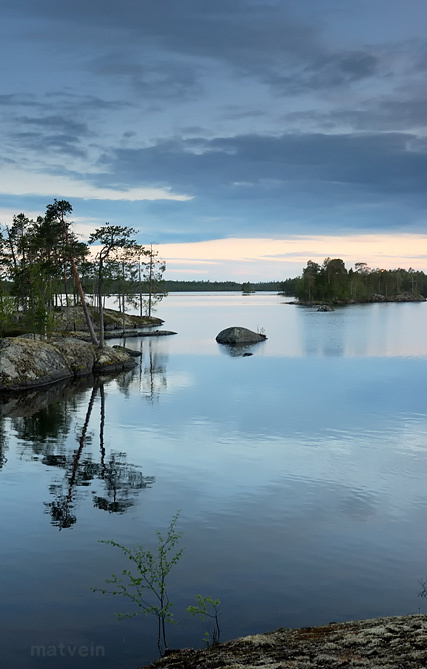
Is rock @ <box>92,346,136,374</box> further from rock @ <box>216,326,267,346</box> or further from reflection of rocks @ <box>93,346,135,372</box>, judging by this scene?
rock @ <box>216,326,267,346</box>

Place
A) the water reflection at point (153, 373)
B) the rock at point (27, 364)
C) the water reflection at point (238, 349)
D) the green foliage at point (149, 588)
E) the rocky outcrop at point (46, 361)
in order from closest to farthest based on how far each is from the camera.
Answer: the green foliage at point (149, 588) < the rock at point (27, 364) < the rocky outcrop at point (46, 361) < the water reflection at point (153, 373) < the water reflection at point (238, 349)

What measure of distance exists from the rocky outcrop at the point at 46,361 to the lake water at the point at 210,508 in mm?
3196

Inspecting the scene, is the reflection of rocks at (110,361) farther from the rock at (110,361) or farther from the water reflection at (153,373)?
the water reflection at (153,373)

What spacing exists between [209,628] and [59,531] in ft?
22.7

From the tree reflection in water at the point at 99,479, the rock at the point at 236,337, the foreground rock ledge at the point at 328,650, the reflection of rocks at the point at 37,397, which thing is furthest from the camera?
the rock at the point at 236,337

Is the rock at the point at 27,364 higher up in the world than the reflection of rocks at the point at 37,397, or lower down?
higher up

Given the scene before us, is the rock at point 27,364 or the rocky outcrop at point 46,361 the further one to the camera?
the rocky outcrop at point 46,361

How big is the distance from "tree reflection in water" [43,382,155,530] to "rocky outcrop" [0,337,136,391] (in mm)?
19329

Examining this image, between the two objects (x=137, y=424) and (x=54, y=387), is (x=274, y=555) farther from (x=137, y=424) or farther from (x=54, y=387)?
(x=54, y=387)

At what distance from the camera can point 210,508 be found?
20328mm

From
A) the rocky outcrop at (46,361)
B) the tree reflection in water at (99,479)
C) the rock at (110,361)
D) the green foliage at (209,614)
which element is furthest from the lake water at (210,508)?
the rock at (110,361)

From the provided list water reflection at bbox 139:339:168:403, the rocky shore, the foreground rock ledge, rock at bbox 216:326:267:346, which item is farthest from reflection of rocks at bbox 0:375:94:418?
rock at bbox 216:326:267:346

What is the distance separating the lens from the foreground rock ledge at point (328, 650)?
759cm

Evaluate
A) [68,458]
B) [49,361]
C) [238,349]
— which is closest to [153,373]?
[49,361]
